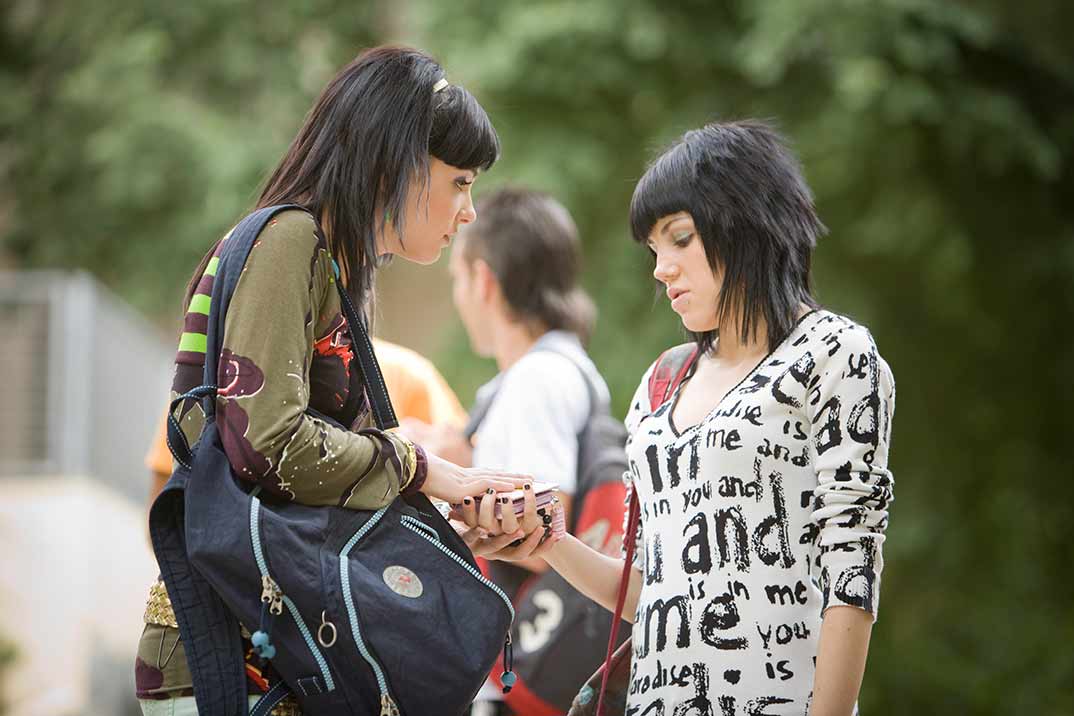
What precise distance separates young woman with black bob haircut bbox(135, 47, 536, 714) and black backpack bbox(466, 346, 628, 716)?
2.93 feet

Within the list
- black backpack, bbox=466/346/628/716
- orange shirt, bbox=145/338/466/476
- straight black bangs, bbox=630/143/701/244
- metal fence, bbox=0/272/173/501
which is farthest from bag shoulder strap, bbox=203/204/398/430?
metal fence, bbox=0/272/173/501

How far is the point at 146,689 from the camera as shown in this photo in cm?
189

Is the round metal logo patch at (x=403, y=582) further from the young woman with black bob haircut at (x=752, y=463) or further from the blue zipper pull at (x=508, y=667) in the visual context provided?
the young woman with black bob haircut at (x=752, y=463)

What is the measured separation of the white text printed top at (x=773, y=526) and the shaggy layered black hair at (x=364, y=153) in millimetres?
617

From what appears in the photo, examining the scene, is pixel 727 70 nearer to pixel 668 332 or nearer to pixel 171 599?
pixel 668 332

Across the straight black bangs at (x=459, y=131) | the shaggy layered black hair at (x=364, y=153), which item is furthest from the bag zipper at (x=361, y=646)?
the straight black bangs at (x=459, y=131)

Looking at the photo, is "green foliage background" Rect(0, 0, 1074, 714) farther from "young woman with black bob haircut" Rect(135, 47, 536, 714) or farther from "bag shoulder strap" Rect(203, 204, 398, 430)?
"bag shoulder strap" Rect(203, 204, 398, 430)

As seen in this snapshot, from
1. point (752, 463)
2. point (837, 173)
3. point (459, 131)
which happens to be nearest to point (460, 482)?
point (752, 463)

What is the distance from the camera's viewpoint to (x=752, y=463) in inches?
82.7

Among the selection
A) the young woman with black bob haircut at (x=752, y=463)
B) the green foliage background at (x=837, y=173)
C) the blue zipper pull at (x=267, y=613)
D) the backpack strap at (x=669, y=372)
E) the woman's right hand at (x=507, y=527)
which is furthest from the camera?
the green foliage background at (x=837, y=173)

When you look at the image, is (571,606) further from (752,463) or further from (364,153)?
(364,153)

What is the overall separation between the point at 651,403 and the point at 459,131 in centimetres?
61

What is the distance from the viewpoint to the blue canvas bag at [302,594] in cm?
183

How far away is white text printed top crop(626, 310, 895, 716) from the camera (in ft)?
6.64
